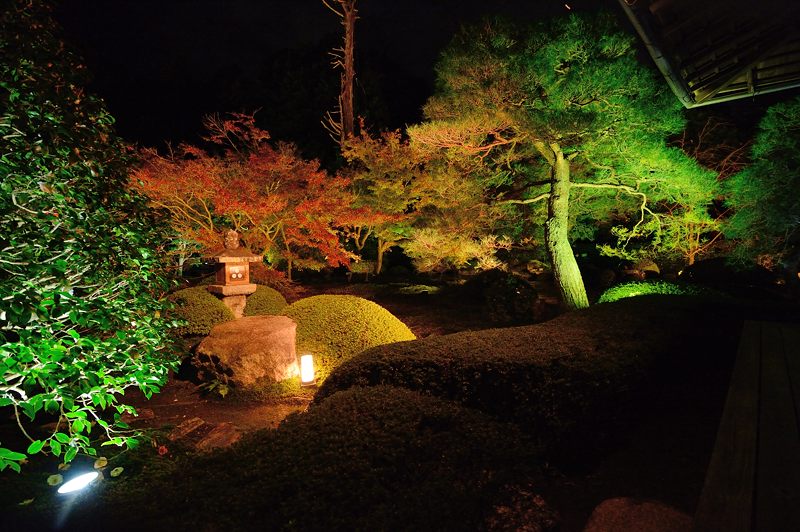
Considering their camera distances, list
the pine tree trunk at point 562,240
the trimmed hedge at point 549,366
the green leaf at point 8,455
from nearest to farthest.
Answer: the green leaf at point 8,455 < the trimmed hedge at point 549,366 < the pine tree trunk at point 562,240

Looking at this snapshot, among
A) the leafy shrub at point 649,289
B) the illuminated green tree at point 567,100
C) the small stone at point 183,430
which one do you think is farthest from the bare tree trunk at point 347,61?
the small stone at point 183,430

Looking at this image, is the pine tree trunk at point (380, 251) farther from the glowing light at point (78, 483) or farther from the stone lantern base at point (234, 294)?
the glowing light at point (78, 483)

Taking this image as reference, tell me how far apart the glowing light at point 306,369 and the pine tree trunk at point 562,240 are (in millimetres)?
5518

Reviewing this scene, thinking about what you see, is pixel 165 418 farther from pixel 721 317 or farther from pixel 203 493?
pixel 721 317

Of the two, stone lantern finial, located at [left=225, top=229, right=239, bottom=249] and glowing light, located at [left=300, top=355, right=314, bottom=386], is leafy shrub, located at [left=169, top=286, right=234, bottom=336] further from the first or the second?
glowing light, located at [left=300, top=355, right=314, bottom=386]

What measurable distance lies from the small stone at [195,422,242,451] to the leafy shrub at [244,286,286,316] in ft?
14.8

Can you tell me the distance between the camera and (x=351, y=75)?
14.0 metres

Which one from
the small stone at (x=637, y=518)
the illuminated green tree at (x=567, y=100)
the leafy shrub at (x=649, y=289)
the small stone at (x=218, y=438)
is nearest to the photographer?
the small stone at (x=637, y=518)

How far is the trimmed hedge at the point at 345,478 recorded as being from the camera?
224cm

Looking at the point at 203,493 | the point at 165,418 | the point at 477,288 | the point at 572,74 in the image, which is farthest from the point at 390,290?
the point at 203,493

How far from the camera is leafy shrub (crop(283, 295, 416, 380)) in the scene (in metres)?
6.67

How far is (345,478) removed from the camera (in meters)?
2.54

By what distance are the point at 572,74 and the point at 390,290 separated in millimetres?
8924

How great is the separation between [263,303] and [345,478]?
680 centimetres
